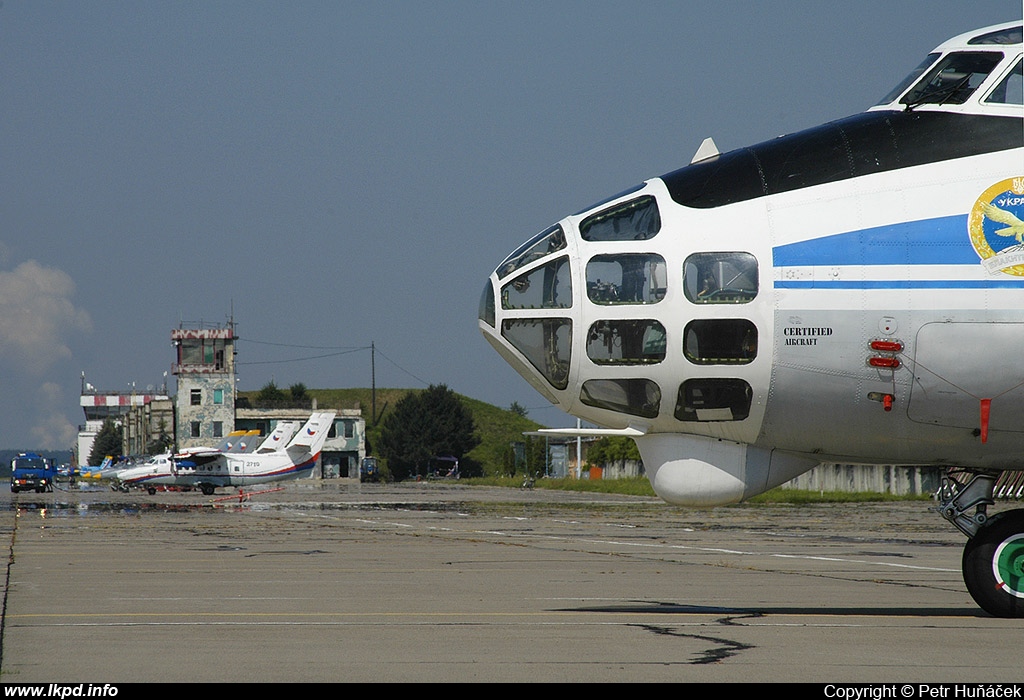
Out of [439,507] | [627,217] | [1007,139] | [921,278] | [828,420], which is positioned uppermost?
[1007,139]

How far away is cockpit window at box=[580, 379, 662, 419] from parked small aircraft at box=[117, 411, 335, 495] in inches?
2059

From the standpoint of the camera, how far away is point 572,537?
22641 mm

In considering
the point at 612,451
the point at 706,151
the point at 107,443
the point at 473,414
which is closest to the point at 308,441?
the point at 612,451

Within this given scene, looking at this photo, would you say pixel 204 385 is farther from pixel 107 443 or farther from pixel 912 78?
pixel 912 78

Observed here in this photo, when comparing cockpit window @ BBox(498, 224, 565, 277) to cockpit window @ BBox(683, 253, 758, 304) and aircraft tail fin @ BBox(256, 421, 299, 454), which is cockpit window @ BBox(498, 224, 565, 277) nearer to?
cockpit window @ BBox(683, 253, 758, 304)

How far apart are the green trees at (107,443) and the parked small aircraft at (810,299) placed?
14985cm

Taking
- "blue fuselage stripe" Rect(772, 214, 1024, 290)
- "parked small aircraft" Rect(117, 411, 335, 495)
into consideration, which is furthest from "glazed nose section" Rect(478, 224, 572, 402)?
"parked small aircraft" Rect(117, 411, 335, 495)

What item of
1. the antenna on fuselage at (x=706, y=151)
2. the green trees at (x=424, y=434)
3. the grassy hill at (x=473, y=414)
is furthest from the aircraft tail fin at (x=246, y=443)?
the antenna on fuselage at (x=706, y=151)

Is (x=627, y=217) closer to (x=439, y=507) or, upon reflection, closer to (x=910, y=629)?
(x=910, y=629)

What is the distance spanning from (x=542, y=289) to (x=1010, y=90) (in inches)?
148

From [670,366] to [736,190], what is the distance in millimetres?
1400

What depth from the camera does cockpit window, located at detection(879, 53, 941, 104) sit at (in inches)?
346

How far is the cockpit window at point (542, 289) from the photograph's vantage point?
26.5 ft

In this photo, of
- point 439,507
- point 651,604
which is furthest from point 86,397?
point 651,604
